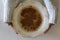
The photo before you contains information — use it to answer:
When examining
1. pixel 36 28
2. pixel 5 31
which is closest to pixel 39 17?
pixel 36 28

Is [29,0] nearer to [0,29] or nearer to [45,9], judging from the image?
[45,9]

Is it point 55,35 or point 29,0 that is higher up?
point 29,0

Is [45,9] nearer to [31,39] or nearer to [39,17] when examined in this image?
[39,17]

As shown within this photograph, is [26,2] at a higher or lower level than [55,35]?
higher

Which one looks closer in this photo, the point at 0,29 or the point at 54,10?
the point at 54,10

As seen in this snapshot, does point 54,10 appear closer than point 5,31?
Yes

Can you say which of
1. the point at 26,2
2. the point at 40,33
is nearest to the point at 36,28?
the point at 40,33

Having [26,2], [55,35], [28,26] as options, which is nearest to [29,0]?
[26,2]

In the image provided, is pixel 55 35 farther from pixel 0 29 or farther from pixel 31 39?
pixel 0 29
